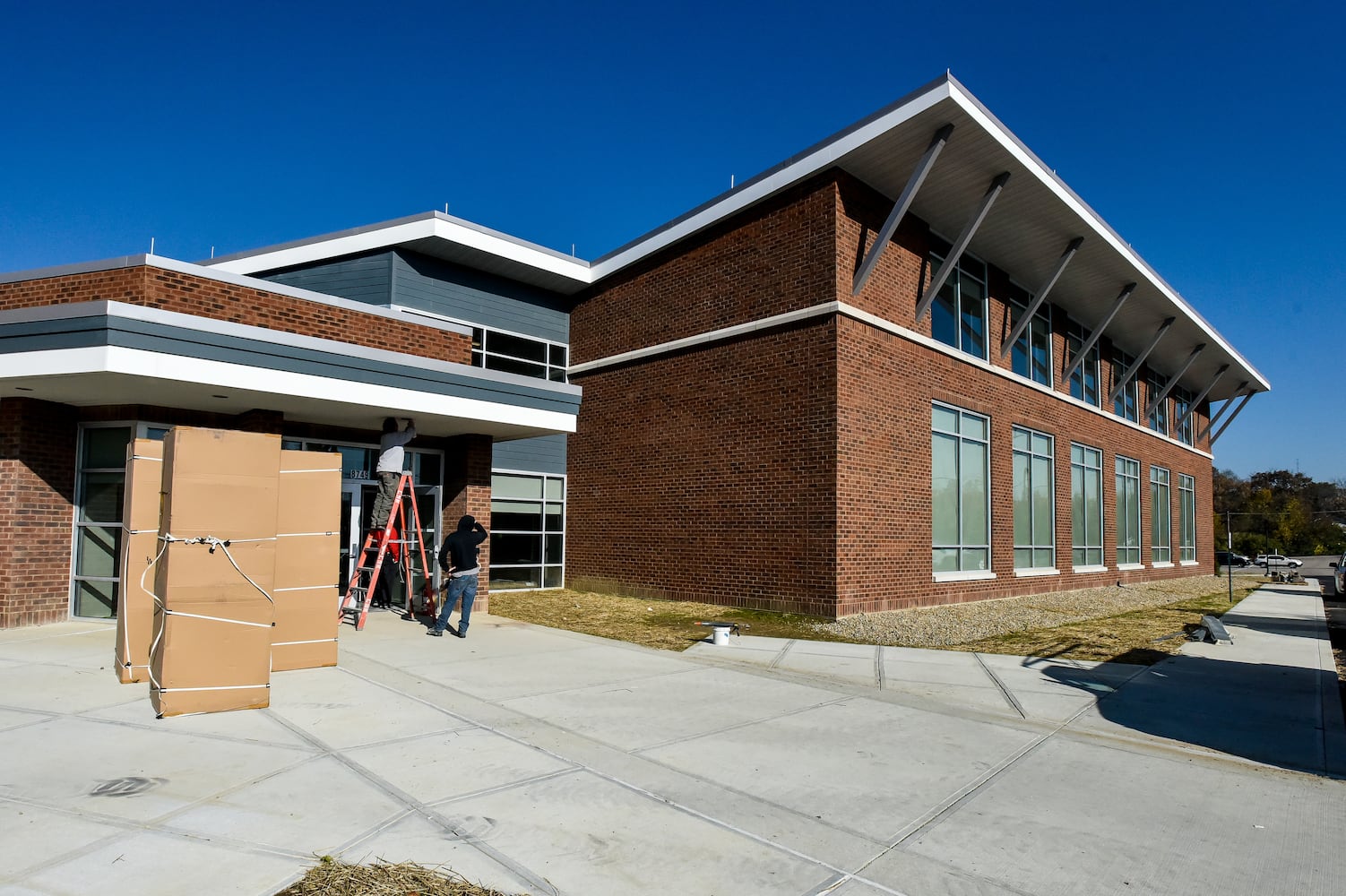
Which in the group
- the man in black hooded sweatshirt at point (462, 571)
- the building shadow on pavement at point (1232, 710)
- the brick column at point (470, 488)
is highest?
the brick column at point (470, 488)

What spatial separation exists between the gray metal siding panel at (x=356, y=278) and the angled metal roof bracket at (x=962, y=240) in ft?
35.9

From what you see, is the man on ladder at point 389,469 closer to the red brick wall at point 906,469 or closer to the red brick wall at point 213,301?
the red brick wall at point 213,301

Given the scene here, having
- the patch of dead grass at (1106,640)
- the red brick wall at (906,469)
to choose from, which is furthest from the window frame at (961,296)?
the patch of dead grass at (1106,640)

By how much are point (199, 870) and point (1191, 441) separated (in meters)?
41.7

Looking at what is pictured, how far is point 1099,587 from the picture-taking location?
78.4ft

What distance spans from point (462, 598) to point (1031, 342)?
16899 millimetres

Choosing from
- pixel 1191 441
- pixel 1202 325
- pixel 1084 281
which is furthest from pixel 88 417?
pixel 1191 441

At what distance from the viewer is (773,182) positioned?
15344mm

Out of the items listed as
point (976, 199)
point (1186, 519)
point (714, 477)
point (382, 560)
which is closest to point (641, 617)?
point (714, 477)

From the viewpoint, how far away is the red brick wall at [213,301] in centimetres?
1026

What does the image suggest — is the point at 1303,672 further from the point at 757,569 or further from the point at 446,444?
the point at 446,444

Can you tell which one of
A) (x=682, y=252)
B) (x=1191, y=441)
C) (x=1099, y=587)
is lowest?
(x=1099, y=587)

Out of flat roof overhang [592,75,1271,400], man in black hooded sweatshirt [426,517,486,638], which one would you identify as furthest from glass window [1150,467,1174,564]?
man in black hooded sweatshirt [426,517,486,638]

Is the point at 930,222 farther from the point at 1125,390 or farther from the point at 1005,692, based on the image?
the point at 1125,390
